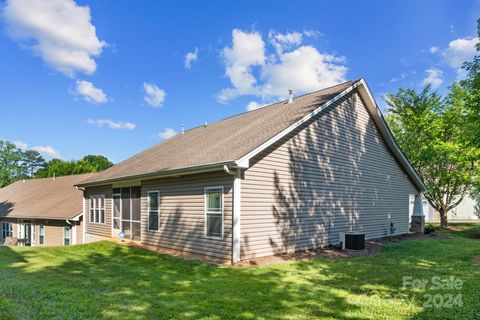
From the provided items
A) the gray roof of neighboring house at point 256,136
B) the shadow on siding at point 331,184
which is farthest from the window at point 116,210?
the shadow on siding at point 331,184

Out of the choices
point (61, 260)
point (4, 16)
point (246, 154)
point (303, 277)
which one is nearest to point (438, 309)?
point (303, 277)

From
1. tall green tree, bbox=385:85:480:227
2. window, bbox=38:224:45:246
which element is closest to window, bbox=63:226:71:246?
window, bbox=38:224:45:246

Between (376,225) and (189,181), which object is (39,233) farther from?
(376,225)

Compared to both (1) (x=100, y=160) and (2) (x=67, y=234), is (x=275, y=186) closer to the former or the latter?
(2) (x=67, y=234)

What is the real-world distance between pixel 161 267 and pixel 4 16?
11555mm

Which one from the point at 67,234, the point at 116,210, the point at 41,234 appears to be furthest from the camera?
the point at 41,234

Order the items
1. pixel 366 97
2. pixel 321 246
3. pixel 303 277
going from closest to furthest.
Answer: pixel 303 277, pixel 321 246, pixel 366 97

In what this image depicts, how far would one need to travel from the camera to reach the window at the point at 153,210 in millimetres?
12477

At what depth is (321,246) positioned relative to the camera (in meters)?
11.9

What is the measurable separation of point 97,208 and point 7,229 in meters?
13.7

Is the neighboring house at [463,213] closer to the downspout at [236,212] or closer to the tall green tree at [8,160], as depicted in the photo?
the downspout at [236,212]

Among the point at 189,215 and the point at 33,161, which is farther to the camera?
the point at 33,161

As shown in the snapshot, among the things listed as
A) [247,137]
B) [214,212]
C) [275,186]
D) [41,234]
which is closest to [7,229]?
[41,234]

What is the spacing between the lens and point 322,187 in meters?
12.0
